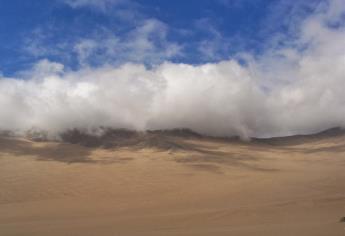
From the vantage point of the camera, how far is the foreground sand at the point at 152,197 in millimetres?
9930

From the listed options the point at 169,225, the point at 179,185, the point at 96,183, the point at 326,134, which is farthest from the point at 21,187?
the point at 326,134

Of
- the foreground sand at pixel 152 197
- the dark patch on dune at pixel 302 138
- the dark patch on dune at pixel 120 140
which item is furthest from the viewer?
the dark patch on dune at pixel 302 138

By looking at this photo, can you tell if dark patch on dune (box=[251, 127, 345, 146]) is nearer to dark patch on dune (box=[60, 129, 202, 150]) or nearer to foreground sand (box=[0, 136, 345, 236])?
dark patch on dune (box=[60, 129, 202, 150])

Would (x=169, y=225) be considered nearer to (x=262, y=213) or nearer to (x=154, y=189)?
(x=262, y=213)

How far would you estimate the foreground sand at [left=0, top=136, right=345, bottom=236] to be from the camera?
32.6ft

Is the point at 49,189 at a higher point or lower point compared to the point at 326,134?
lower

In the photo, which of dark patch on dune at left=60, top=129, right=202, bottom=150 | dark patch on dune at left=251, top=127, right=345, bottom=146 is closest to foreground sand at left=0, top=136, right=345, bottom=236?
dark patch on dune at left=60, top=129, right=202, bottom=150

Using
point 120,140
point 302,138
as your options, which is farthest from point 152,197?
point 302,138

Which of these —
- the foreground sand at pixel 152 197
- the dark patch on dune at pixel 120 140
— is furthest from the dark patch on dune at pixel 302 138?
the foreground sand at pixel 152 197

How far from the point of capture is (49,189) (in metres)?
20.0

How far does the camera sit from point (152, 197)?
1691 centimetres

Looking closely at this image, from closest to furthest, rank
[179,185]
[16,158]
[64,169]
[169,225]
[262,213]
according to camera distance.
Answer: [169,225]
[262,213]
[179,185]
[64,169]
[16,158]

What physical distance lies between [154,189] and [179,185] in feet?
6.08

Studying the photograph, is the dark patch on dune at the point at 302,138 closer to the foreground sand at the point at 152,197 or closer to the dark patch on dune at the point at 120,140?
the dark patch on dune at the point at 120,140
